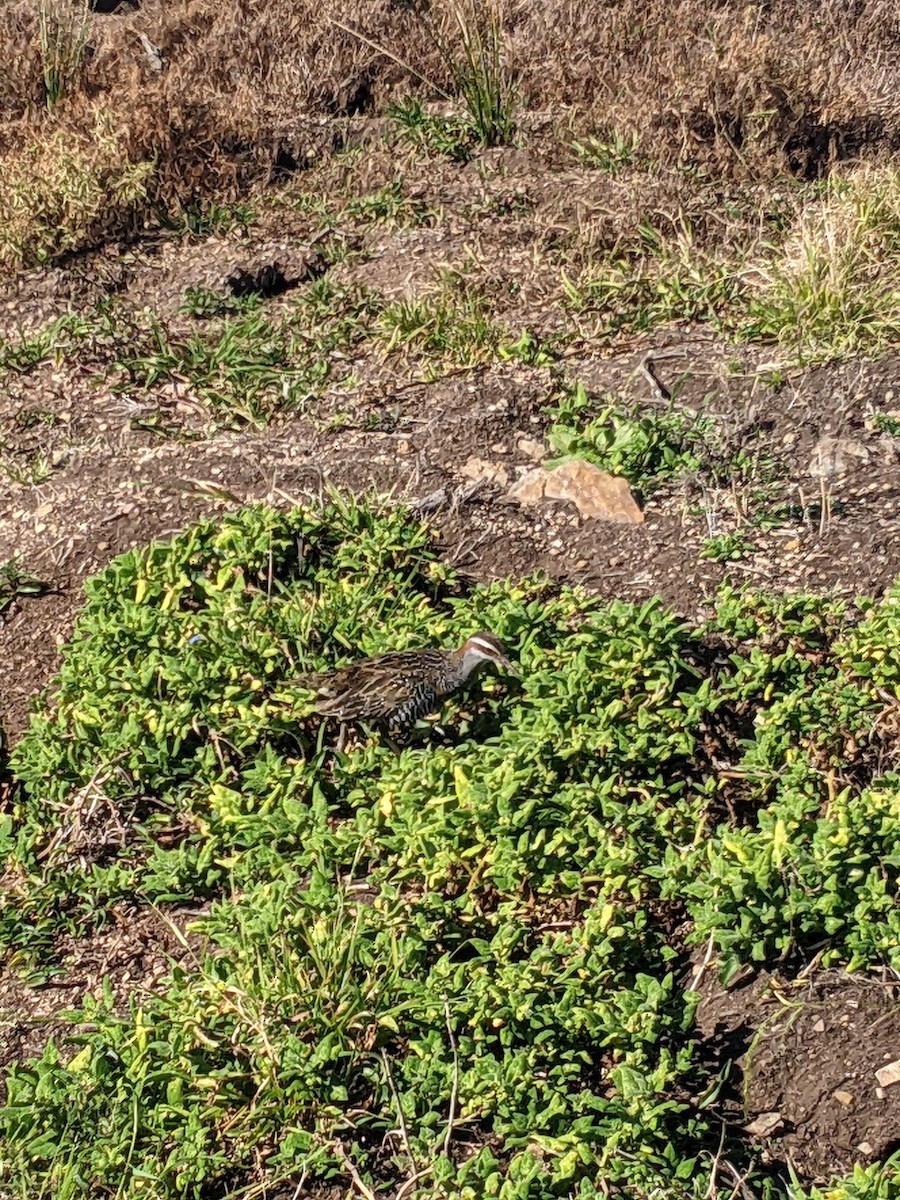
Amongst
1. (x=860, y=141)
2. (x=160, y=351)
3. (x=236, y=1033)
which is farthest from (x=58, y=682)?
(x=860, y=141)

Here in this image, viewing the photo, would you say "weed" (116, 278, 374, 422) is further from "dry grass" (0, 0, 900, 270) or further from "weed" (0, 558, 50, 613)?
"weed" (0, 558, 50, 613)

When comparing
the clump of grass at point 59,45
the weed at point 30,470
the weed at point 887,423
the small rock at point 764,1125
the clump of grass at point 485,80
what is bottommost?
the small rock at point 764,1125

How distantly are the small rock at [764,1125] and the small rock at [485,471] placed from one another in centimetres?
287

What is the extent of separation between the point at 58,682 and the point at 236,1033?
1.74m

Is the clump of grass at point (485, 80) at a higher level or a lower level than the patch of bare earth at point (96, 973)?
higher

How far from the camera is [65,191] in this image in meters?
7.73

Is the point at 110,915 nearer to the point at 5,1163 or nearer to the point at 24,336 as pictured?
the point at 5,1163

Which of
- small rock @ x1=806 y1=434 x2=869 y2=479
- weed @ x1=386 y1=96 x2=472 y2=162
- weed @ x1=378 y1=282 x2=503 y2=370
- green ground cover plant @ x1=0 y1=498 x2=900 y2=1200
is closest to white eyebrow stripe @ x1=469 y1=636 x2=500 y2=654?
green ground cover plant @ x1=0 y1=498 x2=900 y2=1200

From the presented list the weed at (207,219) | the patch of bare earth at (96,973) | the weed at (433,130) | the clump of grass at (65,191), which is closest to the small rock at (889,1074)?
the patch of bare earth at (96,973)

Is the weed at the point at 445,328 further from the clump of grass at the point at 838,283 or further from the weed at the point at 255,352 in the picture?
the clump of grass at the point at 838,283

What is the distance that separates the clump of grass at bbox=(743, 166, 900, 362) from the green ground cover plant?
1.78 m

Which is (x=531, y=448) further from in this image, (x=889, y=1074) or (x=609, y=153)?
(x=889, y=1074)

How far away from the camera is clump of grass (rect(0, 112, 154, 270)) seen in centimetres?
759

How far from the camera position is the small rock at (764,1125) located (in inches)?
150
